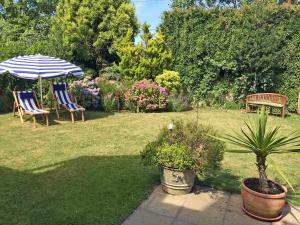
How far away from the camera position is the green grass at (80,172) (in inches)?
167

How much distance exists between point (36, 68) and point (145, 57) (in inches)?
214

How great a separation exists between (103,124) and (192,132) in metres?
4.93

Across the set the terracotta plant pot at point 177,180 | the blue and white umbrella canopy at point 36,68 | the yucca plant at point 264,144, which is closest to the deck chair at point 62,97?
the blue and white umbrella canopy at point 36,68

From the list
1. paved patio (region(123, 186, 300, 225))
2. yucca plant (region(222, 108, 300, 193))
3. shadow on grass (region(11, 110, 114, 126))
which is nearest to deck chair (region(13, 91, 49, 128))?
shadow on grass (region(11, 110, 114, 126))

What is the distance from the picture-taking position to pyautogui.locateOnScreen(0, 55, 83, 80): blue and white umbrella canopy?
27.3 feet

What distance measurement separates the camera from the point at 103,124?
9.41m

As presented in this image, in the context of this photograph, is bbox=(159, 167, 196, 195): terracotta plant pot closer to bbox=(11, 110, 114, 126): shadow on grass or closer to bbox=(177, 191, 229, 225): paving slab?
bbox=(177, 191, 229, 225): paving slab

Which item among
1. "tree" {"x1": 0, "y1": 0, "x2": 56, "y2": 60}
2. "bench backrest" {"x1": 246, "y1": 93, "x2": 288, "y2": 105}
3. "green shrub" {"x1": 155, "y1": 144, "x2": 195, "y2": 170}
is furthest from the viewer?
"tree" {"x1": 0, "y1": 0, "x2": 56, "y2": 60}

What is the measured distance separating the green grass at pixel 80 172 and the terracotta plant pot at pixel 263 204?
0.82 metres

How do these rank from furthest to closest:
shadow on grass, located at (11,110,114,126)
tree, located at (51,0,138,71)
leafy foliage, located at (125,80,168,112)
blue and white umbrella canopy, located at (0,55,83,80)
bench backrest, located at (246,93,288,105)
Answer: tree, located at (51,0,138,71) → bench backrest, located at (246,93,288,105) → leafy foliage, located at (125,80,168,112) → shadow on grass, located at (11,110,114,126) → blue and white umbrella canopy, located at (0,55,83,80)

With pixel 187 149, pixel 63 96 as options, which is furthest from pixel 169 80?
pixel 187 149

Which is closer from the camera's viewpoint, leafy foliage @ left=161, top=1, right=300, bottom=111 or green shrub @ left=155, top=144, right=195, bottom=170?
green shrub @ left=155, top=144, right=195, bottom=170

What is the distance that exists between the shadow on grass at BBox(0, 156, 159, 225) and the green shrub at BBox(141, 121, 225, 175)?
0.65 m

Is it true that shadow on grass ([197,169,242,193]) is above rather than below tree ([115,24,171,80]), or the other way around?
below
